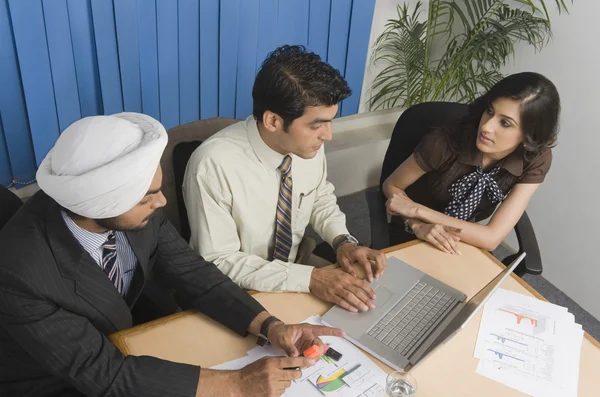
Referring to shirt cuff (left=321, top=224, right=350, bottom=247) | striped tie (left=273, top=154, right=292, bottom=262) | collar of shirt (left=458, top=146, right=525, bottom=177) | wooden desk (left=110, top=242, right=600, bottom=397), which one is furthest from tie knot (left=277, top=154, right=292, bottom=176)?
collar of shirt (left=458, top=146, right=525, bottom=177)

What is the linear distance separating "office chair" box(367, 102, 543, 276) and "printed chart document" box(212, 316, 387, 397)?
866 millimetres

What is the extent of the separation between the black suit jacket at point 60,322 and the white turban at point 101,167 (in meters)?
0.11

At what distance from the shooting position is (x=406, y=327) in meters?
1.38

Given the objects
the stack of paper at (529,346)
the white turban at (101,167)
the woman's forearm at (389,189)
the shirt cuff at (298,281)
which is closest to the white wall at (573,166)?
the woman's forearm at (389,189)

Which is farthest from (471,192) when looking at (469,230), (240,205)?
(240,205)

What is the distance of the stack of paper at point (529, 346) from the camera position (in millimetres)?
1270

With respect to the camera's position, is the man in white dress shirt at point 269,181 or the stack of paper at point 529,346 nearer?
the stack of paper at point 529,346

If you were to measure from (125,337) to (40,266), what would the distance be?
0.95 ft

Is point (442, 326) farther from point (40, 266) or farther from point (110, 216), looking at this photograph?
point (40, 266)

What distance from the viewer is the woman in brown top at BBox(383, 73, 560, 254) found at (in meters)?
1.78

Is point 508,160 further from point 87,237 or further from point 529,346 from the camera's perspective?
point 87,237

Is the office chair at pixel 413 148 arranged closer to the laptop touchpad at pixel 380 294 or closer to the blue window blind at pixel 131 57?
the laptop touchpad at pixel 380 294

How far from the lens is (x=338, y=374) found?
1.21 m

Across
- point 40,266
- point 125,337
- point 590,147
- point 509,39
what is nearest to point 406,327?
point 125,337
